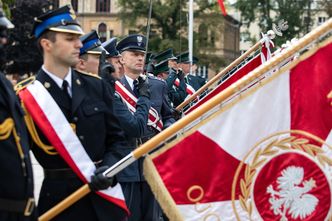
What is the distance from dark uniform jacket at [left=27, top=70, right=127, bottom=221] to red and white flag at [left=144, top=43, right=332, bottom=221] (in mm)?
421

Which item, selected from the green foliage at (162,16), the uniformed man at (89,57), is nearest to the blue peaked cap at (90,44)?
the uniformed man at (89,57)

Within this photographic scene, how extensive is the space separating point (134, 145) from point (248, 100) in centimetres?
219

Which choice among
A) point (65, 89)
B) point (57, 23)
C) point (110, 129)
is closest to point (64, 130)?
Answer: point (65, 89)

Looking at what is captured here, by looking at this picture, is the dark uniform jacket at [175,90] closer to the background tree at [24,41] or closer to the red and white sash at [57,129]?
the red and white sash at [57,129]

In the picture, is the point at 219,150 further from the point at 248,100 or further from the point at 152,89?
the point at 152,89

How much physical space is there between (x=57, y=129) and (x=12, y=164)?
2.41ft

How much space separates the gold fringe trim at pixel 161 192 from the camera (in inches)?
183

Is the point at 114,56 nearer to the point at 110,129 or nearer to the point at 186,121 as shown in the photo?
the point at 110,129

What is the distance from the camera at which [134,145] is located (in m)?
6.72

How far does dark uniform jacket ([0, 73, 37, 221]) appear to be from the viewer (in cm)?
400

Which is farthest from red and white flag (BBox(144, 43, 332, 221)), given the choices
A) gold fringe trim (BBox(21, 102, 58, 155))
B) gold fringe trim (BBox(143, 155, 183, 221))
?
gold fringe trim (BBox(21, 102, 58, 155))

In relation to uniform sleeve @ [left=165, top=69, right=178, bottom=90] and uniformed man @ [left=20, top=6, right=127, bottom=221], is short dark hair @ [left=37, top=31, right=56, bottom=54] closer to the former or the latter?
uniformed man @ [left=20, top=6, right=127, bottom=221]

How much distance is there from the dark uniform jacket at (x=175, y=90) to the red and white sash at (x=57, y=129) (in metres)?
6.60

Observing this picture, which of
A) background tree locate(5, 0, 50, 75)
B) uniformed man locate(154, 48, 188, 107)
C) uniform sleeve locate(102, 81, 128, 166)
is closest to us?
uniform sleeve locate(102, 81, 128, 166)
